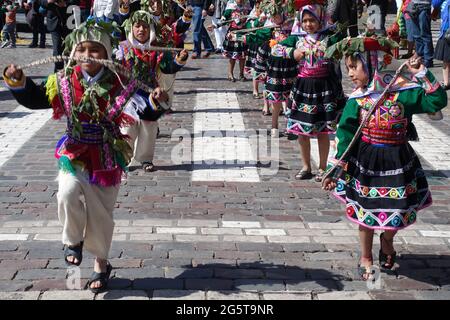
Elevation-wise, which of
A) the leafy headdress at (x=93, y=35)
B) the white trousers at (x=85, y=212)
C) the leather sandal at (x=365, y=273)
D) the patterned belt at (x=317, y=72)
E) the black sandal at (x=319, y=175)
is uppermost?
the leafy headdress at (x=93, y=35)

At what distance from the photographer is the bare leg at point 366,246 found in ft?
16.2

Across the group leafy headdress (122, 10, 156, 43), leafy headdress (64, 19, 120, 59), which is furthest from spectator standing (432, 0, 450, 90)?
leafy headdress (64, 19, 120, 59)

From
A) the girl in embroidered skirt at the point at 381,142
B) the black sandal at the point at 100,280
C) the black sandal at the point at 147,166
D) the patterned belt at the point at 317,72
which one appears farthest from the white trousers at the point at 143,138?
the girl in embroidered skirt at the point at 381,142

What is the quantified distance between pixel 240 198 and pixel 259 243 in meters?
1.31

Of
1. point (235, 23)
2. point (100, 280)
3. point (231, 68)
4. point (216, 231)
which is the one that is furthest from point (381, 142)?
point (231, 68)

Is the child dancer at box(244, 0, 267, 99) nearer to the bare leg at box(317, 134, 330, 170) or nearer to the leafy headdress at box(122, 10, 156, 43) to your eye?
the leafy headdress at box(122, 10, 156, 43)

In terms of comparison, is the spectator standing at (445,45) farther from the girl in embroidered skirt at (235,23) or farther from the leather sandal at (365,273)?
the leather sandal at (365,273)

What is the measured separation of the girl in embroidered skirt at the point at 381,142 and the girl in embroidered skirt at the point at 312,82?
93.3 inches

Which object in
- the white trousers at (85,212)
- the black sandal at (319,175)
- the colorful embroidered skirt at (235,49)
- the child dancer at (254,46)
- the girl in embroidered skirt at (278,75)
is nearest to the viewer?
the white trousers at (85,212)

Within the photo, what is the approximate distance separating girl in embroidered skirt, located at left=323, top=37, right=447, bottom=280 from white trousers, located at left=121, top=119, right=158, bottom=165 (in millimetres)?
3381

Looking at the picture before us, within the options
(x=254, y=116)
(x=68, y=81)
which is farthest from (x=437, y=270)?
(x=254, y=116)

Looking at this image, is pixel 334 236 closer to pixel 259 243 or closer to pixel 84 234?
pixel 259 243

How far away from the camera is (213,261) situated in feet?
17.3

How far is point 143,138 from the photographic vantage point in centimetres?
794
